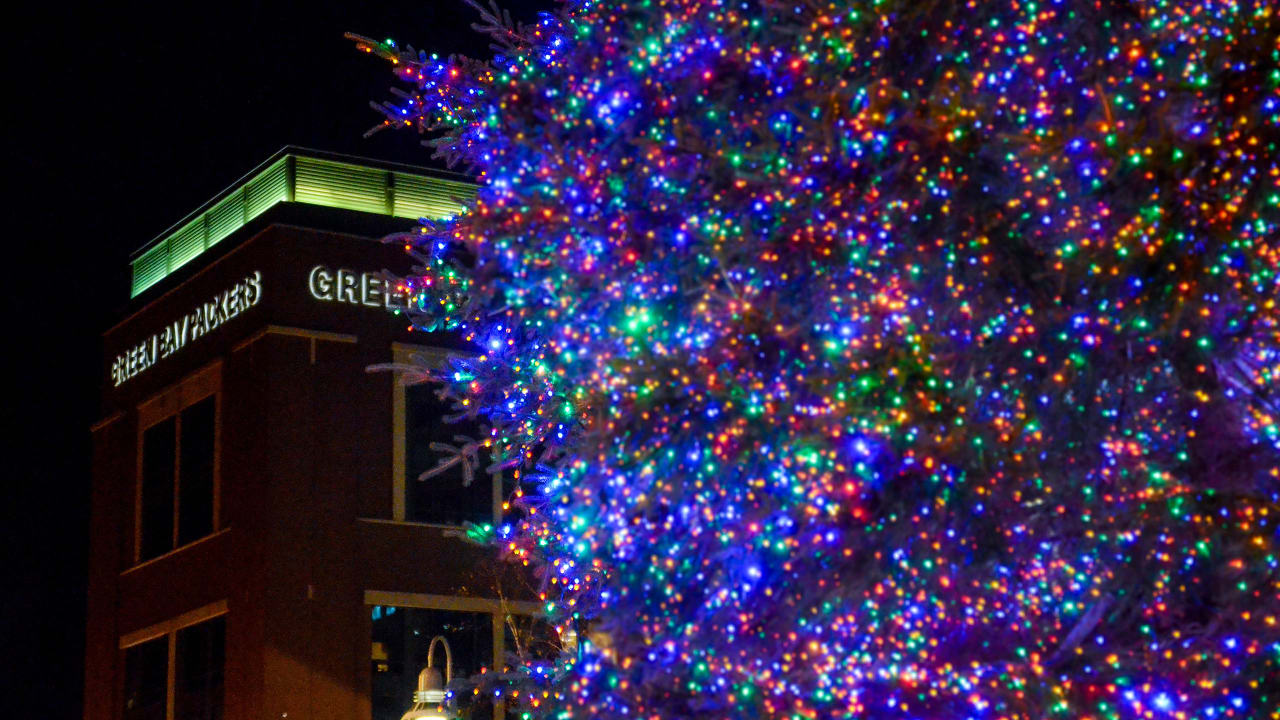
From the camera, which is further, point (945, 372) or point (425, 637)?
point (425, 637)

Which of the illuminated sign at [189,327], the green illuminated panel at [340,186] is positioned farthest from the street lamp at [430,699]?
the green illuminated panel at [340,186]

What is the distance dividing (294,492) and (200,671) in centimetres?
253

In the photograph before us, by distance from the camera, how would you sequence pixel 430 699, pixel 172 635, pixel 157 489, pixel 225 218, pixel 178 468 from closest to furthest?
1. pixel 430 699
2. pixel 172 635
3. pixel 178 468
4. pixel 157 489
5. pixel 225 218

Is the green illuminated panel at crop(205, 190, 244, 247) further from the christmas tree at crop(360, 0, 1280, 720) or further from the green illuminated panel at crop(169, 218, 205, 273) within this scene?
the christmas tree at crop(360, 0, 1280, 720)

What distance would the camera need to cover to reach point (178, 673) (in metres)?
18.2

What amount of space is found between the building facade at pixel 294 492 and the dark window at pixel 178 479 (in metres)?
0.03

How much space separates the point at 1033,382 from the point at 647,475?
1.41 metres

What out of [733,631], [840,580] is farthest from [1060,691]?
[733,631]

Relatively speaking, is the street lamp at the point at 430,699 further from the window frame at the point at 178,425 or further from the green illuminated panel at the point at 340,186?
the green illuminated panel at the point at 340,186

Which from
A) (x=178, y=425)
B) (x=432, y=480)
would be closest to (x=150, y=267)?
(x=178, y=425)

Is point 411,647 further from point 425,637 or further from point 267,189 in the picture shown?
point 267,189

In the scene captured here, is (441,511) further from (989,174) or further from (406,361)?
(989,174)

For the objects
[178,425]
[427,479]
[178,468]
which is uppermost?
[178,425]

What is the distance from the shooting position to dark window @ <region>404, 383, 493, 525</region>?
18.2m
